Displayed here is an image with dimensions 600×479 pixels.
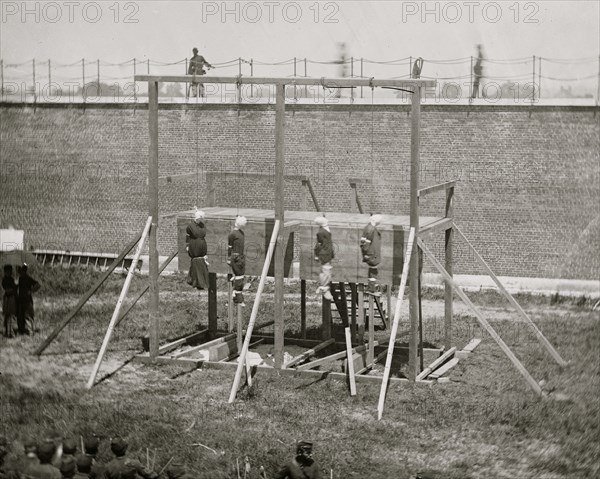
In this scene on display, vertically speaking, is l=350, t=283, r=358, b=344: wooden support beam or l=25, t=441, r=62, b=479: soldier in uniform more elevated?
l=25, t=441, r=62, b=479: soldier in uniform

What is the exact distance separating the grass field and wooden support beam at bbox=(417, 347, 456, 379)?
1.05 feet

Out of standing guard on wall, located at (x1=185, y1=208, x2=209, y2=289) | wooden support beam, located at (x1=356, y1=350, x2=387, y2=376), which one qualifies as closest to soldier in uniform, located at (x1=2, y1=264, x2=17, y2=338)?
standing guard on wall, located at (x1=185, y1=208, x2=209, y2=289)

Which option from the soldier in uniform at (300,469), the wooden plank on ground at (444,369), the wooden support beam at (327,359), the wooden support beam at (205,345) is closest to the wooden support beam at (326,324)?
the wooden support beam at (327,359)

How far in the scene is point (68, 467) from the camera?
1064 centimetres

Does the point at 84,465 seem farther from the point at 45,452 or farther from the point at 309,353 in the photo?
the point at 309,353

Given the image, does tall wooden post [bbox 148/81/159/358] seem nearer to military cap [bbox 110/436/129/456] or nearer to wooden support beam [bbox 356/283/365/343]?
wooden support beam [bbox 356/283/365/343]

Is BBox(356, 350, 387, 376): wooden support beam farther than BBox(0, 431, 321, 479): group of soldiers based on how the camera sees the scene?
Yes

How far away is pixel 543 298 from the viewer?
80.1 feet

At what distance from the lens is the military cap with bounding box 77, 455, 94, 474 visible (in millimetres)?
10703

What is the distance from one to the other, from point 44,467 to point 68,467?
1.08ft

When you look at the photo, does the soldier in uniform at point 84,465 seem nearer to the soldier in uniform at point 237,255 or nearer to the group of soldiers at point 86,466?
the group of soldiers at point 86,466

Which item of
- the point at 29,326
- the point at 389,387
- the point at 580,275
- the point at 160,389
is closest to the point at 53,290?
the point at 29,326

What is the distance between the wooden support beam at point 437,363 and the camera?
16.9m

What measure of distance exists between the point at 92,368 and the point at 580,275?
43.1 feet
